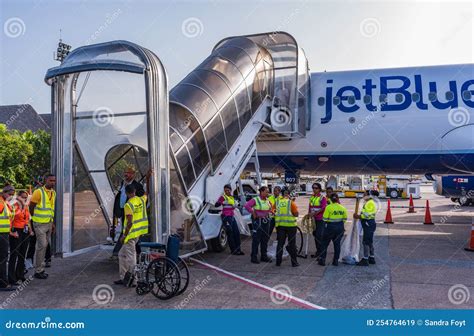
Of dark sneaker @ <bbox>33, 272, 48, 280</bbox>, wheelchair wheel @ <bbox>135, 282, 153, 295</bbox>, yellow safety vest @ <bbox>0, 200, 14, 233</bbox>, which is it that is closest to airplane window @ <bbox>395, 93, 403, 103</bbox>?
wheelchair wheel @ <bbox>135, 282, 153, 295</bbox>

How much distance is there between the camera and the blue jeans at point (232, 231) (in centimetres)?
987

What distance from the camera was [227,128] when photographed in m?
10.1

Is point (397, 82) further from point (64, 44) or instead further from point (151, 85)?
point (64, 44)

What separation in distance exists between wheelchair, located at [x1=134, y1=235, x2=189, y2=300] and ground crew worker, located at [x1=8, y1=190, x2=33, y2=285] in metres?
2.27

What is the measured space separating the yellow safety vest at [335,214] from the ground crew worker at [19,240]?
18.8ft

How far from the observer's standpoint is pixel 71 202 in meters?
8.31

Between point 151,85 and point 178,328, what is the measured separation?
13.0 ft

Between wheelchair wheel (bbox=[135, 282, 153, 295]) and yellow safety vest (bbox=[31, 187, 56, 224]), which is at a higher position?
yellow safety vest (bbox=[31, 187, 56, 224])

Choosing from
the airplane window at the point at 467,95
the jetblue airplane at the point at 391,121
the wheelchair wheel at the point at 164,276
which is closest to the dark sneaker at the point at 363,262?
the wheelchair wheel at the point at 164,276

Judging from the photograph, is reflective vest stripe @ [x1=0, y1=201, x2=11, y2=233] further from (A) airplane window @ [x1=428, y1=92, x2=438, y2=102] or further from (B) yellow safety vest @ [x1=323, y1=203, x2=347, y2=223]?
(A) airplane window @ [x1=428, y1=92, x2=438, y2=102]

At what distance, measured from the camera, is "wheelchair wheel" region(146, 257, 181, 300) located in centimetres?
630

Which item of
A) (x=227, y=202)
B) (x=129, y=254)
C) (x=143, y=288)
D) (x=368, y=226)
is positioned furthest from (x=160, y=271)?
(x=368, y=226)

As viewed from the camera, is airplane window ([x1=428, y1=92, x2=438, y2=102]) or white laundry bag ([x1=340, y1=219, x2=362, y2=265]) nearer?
white laundry bag ([x1=340, y1=219, x2=362, y2=265])

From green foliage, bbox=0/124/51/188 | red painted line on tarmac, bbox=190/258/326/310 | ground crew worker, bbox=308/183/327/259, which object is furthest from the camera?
green foliage, bbox=0/124/51/188
